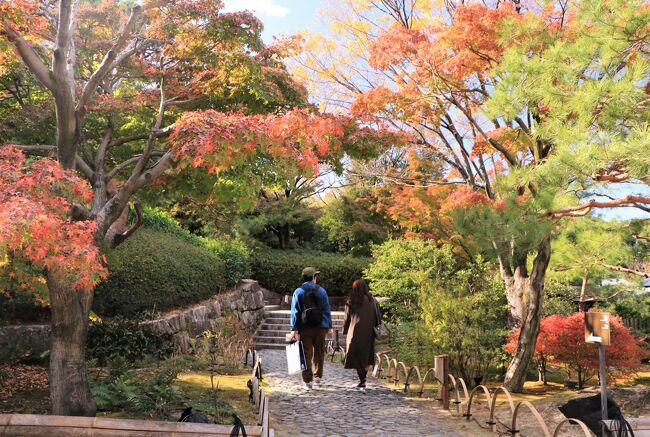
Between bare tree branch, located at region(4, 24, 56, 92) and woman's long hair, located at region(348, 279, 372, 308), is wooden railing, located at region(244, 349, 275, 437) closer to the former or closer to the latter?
woman's long hair, located at region(348, 279, 372, 308)

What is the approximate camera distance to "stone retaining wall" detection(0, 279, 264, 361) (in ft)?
26.4

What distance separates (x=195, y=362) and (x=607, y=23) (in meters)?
7.52

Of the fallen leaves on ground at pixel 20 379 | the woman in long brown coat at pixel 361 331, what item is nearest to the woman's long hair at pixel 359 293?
the woman in long brown coat at pixel 361 331

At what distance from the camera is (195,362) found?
891 cm

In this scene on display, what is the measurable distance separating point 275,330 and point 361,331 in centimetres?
819

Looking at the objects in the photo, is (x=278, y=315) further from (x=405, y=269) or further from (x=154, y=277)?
(x=154, y=277)

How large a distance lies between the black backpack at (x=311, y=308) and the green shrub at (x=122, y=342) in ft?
Result: 10.6

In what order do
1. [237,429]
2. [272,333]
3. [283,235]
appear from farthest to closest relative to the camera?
[283,235] < [272,333] < [237,429]

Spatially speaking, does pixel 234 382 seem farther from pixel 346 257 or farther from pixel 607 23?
pixel 346 257

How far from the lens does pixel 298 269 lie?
67.7 feet

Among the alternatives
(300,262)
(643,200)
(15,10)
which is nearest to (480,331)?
(643,200)

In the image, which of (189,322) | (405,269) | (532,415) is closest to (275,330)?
(405,269)

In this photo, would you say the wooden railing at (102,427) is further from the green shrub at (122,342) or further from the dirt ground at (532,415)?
the green shrub at (122,342)

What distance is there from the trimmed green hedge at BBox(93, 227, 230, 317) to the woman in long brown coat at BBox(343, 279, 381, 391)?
397 centimetres
